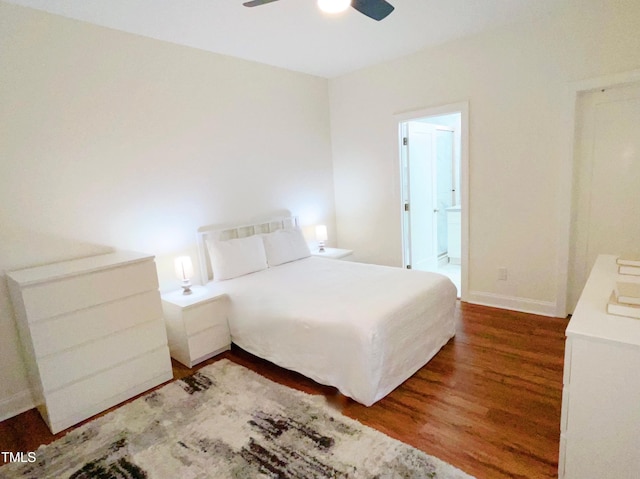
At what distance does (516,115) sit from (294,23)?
210 cm

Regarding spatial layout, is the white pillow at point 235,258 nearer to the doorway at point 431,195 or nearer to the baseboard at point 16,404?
the baseboard at point 16,404

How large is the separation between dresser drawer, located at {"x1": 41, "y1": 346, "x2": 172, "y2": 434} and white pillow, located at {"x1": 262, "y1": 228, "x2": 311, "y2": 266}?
1.37 metres

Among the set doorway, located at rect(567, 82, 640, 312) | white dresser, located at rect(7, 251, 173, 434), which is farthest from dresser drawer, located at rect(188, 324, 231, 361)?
doorway, located at rect(567, 82, 640, 312)

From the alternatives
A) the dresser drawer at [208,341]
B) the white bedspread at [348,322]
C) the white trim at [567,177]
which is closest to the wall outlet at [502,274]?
the white trim at [567,177]

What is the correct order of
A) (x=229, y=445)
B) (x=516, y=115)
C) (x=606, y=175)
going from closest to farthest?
(x=229, y=445), (x=606, y=175), (x=516, y=115)

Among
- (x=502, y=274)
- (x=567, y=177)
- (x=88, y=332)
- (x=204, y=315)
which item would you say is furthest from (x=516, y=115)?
(x=88, y=332)

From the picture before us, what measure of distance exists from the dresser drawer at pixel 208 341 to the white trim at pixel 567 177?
297cm

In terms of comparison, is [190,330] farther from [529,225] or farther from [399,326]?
[529,225]

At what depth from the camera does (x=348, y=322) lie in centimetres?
216

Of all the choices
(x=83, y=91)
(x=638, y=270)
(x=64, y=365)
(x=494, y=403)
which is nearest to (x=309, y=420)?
(x=494, y=403)

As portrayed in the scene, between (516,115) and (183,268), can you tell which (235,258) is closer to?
(183,268)

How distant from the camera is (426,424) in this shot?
1982 millimetres

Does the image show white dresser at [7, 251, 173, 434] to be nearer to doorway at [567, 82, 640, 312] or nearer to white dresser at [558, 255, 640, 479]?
white dresser at [558, 255, 640, 479]

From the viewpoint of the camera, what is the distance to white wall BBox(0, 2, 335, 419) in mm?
2305
